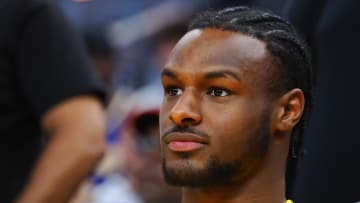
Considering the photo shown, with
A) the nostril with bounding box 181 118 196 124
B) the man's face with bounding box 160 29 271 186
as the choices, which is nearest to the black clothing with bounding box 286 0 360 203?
the man's face with bounding box 160 29 271 186

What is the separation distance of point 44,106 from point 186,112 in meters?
0.82

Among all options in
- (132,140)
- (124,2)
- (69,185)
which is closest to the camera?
(69,185)

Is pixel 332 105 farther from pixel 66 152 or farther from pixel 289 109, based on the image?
pixel 66 152

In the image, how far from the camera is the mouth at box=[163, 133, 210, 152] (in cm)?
267

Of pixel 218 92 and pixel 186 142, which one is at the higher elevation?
pixel 218 92

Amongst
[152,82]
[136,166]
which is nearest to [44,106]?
[136,166]

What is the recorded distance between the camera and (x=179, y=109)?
8.86 ft

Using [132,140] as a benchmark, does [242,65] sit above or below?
above

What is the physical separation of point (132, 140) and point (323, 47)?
6.01 ft

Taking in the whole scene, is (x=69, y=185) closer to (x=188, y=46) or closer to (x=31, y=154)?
(x=31, y=154)

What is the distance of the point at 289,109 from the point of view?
2.78 metres

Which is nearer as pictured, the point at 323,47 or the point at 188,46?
the point at 188,46

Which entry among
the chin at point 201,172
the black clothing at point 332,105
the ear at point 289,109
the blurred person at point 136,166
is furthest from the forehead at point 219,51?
the blurred person at point 136,166

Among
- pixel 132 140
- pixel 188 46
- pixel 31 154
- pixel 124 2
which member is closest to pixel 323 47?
pixel 188 46
